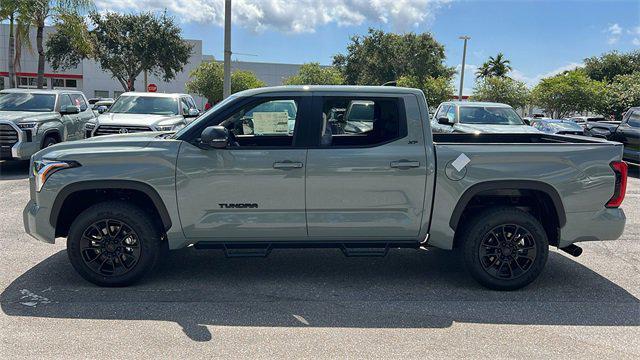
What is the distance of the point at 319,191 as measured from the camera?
4.60 meters

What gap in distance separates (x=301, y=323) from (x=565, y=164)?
2782 mm

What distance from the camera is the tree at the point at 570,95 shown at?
3362 centimetres

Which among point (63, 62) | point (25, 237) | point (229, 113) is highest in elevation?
point (63, 62)

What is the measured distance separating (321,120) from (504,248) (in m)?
2.11

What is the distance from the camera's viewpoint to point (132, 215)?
4.63 m

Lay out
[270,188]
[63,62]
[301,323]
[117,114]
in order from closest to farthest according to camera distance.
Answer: [301,323], [270,188], [117,114], [63,62]

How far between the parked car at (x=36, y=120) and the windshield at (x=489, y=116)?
9713mm

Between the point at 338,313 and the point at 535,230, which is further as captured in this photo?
→ the point at 535,230

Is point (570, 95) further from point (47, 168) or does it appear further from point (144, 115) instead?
point (47, 168)

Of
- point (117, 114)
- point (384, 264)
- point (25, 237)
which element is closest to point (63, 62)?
point (117, 114)

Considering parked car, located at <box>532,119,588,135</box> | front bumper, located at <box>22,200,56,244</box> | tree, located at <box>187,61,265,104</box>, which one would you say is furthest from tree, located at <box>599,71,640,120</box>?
front bumper, located at <box>22,200,56,244</box>

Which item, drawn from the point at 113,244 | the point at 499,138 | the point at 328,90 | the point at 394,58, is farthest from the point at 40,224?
the point at 394,58

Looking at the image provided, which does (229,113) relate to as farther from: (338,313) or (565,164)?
(565,164)

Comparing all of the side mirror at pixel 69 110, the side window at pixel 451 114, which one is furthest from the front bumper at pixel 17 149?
the side window at pixel 451 114
